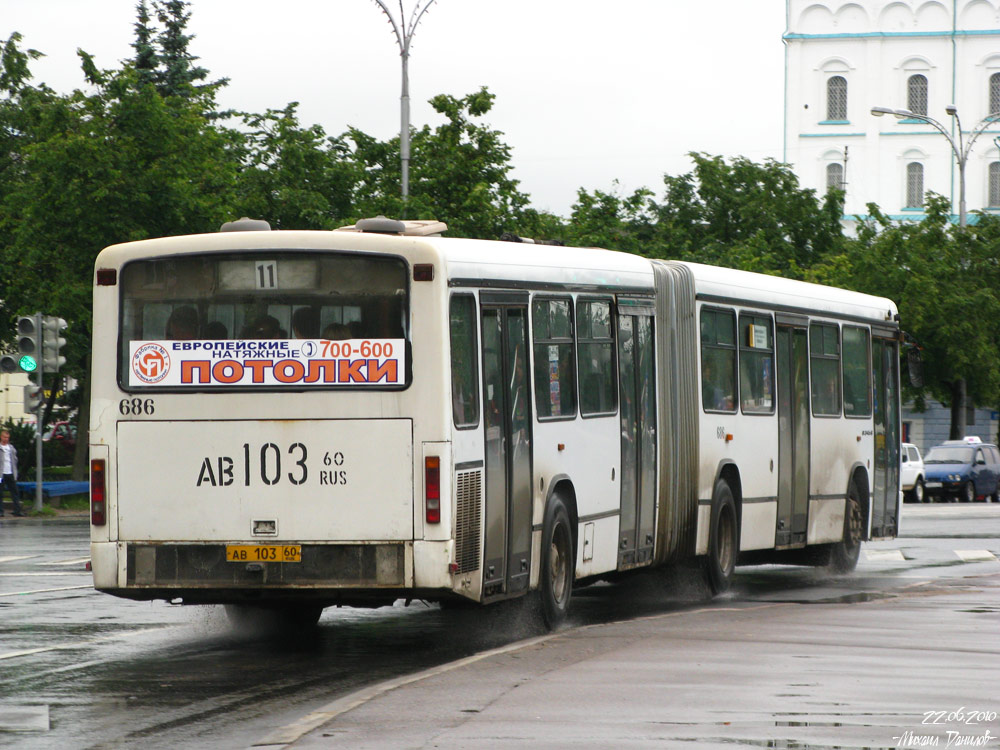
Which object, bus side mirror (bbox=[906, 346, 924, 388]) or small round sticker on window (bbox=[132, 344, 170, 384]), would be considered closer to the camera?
small round sticker on window (bbox=[132, 344, 170, 384])

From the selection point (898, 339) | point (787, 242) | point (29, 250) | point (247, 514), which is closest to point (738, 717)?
point (247, 514)

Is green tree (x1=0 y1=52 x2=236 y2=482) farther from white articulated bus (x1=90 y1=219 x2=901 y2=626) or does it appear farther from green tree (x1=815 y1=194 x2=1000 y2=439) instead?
white articulated bus (x1=90 y1=219 x2=901 y2=626)

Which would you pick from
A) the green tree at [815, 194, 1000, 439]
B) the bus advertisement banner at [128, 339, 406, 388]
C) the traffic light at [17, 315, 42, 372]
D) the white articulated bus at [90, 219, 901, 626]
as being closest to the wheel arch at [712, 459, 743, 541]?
the white articulated bus at [90, 219, 901, 626]

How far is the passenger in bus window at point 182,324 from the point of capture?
39.3ft

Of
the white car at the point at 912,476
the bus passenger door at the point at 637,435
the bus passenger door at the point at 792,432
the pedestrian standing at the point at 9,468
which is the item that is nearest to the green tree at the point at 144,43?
the pedestrian standing at the point at 9,468

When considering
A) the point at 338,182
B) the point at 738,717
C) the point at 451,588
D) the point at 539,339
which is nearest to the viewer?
the point at 738,717

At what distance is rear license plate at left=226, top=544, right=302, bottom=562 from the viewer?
1173 centimetres

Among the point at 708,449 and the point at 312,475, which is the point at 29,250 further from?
the point at 312,475

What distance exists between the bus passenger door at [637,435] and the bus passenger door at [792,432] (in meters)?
3.18

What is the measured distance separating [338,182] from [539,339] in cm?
3005

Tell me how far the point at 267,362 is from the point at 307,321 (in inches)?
14.3

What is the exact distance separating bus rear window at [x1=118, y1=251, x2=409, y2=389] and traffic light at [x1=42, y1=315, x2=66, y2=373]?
2113 centimetres

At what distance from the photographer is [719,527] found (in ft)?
55.9

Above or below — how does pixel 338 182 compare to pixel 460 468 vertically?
above
